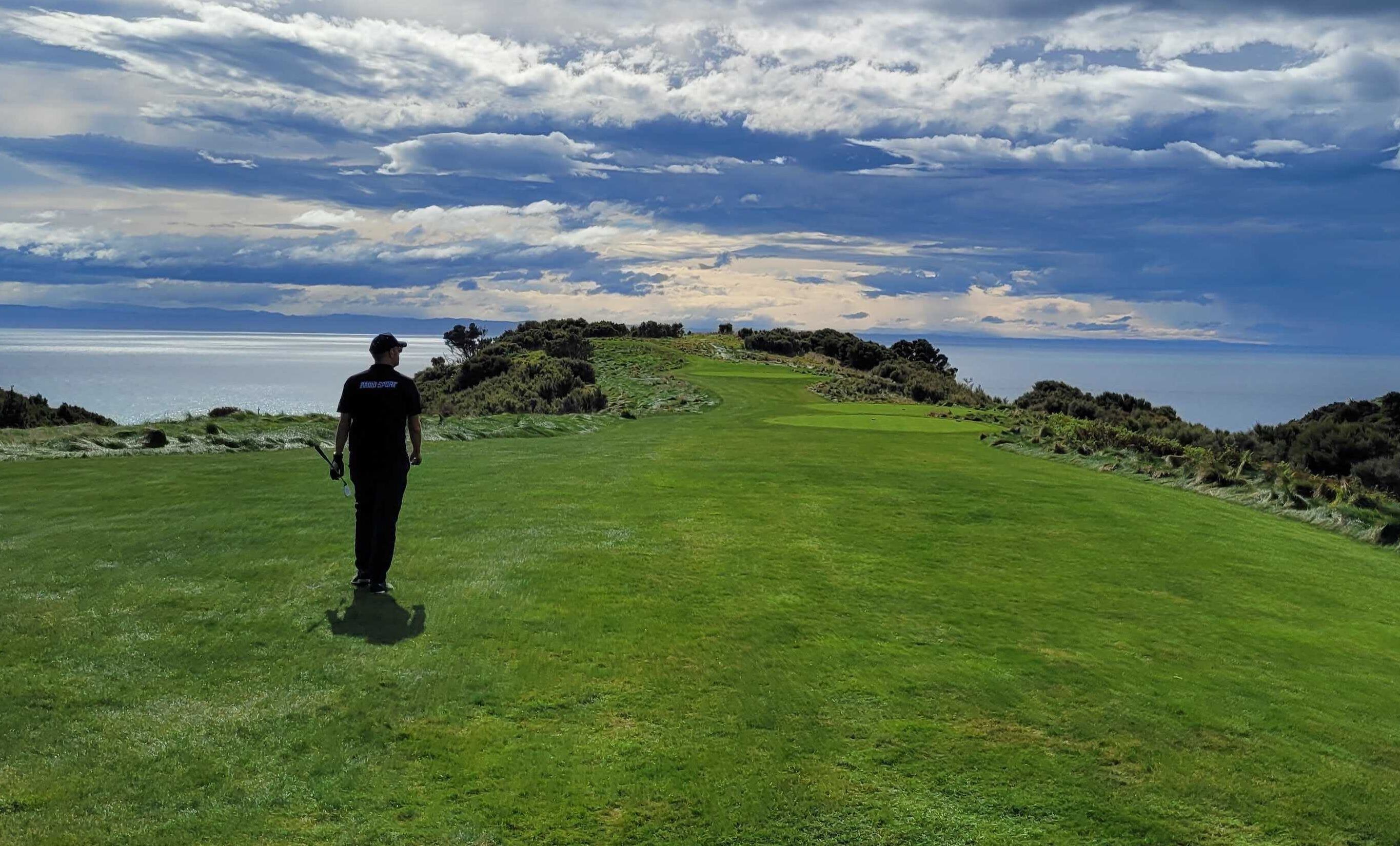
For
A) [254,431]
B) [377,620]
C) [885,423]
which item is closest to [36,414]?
[254,431]

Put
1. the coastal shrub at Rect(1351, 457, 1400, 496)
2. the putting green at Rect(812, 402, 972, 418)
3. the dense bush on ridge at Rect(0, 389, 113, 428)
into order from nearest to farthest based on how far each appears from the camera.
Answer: the dense bush on ridge at Rect(0, 389, 113, 428) < the coastal shrub at Rect(1351, 457, 1400, 496) < the putting green at Rect(812, 402, 972, 418)

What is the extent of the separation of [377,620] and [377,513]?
4.40ft

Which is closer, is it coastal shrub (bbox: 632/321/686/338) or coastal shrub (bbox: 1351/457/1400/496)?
coastal shrub (bbox: 1351/457/1400/496)

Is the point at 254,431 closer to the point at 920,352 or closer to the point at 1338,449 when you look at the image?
the point at 1338,449

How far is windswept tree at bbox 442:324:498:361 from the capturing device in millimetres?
95562

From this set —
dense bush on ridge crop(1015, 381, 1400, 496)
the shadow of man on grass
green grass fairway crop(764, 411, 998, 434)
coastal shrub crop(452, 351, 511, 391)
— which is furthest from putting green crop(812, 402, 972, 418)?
coastal shrub crop(452, 351, 511, 391)

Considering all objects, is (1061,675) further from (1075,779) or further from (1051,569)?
(1051,569)

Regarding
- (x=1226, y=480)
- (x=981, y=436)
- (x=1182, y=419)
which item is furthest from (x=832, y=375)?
(x=1226, y=480)

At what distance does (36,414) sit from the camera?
2397 cm

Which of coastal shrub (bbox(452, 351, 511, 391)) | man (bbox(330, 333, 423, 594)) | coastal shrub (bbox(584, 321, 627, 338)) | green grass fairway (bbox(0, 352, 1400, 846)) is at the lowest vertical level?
green grass fairway (bbox(0, 352, 1400, 846))

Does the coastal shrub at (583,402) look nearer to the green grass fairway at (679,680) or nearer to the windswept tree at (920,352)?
the green grass fairway at (679,680)

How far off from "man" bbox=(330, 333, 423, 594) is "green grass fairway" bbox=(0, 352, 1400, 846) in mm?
675

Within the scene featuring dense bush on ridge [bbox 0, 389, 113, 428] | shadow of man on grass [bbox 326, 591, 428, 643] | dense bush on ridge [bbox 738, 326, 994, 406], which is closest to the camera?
shadow of man on grass [bbox 326, 591, 428, 643]

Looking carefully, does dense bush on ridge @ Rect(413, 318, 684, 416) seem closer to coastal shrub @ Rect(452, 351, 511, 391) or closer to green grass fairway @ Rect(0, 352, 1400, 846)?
coastal shrub @ Rect(452, 351, 511, 391)
